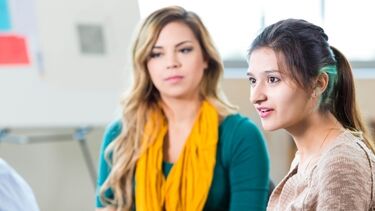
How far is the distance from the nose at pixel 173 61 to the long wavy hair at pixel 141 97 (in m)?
0.07

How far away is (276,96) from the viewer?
3.10ft

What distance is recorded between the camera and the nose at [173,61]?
5.29 feet

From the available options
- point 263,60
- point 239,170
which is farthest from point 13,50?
point 263,60

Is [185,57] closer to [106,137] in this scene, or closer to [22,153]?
[106,137]

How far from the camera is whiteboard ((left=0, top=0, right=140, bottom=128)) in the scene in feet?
7.57

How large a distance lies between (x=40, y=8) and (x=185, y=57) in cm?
90

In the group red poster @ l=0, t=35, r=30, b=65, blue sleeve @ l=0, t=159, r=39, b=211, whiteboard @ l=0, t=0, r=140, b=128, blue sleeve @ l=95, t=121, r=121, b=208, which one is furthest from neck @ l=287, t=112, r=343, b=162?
red poster @ l=0, t=35, r=30, b=65

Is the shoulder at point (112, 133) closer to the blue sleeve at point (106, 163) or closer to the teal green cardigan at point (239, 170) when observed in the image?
the blue sleeve at point (106, 163)

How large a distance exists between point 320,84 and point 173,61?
2.38ft

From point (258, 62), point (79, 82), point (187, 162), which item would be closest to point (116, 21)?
point (79, 82)

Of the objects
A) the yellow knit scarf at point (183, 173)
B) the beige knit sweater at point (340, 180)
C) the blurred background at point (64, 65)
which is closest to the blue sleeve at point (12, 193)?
the yellow knit scarf at point (183, 173)

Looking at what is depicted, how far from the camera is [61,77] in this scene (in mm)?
2342

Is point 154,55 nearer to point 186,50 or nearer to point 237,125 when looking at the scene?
point 186,50

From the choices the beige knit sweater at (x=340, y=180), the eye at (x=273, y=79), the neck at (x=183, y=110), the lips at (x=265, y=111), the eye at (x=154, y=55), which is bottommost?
the neck at (x=183, y=110)
